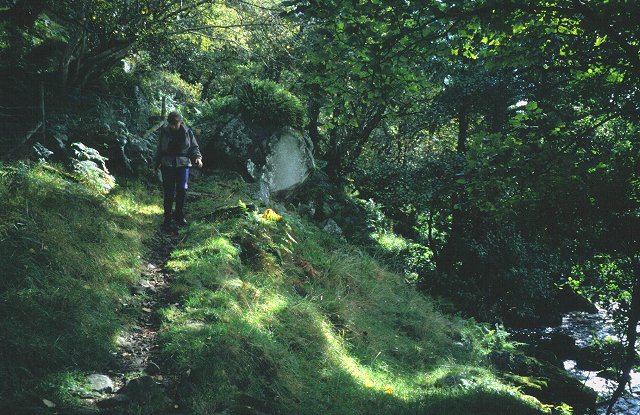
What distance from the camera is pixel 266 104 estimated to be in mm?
13023

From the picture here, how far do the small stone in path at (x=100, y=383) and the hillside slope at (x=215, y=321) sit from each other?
7cm

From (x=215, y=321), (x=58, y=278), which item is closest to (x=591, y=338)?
(x=215, y=321)

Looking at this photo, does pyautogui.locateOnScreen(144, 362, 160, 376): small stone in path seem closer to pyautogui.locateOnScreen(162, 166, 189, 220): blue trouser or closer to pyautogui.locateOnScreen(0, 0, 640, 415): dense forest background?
pyautogui.locateOnScreen(0, 0, 640, 415): dense forest background

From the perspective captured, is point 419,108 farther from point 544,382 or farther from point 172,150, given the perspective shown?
point 544,382

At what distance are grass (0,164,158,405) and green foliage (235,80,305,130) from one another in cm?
564

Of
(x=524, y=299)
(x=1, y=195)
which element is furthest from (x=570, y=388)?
(x=1, y=195)

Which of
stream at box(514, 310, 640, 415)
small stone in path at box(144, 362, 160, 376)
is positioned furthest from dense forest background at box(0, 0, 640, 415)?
small stone in path at box(144, 362, 160, 376)

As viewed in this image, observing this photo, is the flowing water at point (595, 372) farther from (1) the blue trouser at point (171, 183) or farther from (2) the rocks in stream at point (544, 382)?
(1) the blue trouser at point (171, 183)

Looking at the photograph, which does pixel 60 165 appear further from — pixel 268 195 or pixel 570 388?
pixel 570 388

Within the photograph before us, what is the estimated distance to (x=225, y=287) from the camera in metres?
6.47

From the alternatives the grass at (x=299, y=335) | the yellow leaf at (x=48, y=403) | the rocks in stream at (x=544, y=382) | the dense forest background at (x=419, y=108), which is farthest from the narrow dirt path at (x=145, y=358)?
the rocks in stream at (x=544, y=382)

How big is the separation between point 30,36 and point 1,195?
592 centimetres

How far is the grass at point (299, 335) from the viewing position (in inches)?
192

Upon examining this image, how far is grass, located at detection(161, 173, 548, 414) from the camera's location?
192 inches
